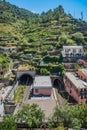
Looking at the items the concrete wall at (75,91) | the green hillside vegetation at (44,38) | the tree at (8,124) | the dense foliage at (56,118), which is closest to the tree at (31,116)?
the dense foliage at (56,118)

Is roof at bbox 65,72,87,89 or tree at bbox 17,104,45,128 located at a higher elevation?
tree at bbox 17,104,45,128

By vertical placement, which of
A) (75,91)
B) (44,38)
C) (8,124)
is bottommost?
(75,91)

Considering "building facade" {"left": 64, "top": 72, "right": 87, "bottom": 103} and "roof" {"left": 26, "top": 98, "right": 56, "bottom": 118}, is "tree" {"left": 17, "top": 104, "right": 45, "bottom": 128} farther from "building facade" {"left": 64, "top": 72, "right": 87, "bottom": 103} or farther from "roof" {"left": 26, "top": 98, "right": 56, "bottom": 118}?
"building facade" {"left": 64, "top": 72, "right": 87, "bottom": 103}

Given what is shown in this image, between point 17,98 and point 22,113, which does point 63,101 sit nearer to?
point 17,98

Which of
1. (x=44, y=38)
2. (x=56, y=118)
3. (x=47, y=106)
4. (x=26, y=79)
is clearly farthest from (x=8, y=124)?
(x=44, y=38)

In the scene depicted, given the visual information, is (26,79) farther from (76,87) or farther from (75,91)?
(76,87)

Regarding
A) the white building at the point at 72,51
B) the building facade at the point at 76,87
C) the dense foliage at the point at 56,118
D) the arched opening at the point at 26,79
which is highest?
the white building at the point at 72,51

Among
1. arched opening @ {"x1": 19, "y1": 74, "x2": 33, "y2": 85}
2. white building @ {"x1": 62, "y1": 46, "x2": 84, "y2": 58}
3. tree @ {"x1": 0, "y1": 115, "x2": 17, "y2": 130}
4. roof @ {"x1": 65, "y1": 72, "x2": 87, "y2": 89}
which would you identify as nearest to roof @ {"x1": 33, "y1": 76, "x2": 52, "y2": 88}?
roof @ {"x1": 65, "y1": 72, "x2": 87, "y2": 89}

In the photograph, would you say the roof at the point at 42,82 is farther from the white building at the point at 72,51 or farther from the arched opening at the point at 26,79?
the white building at the point at 72,51

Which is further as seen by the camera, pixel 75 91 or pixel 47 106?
pixel 75 91

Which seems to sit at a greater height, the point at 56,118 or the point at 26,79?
the point at 56,118
